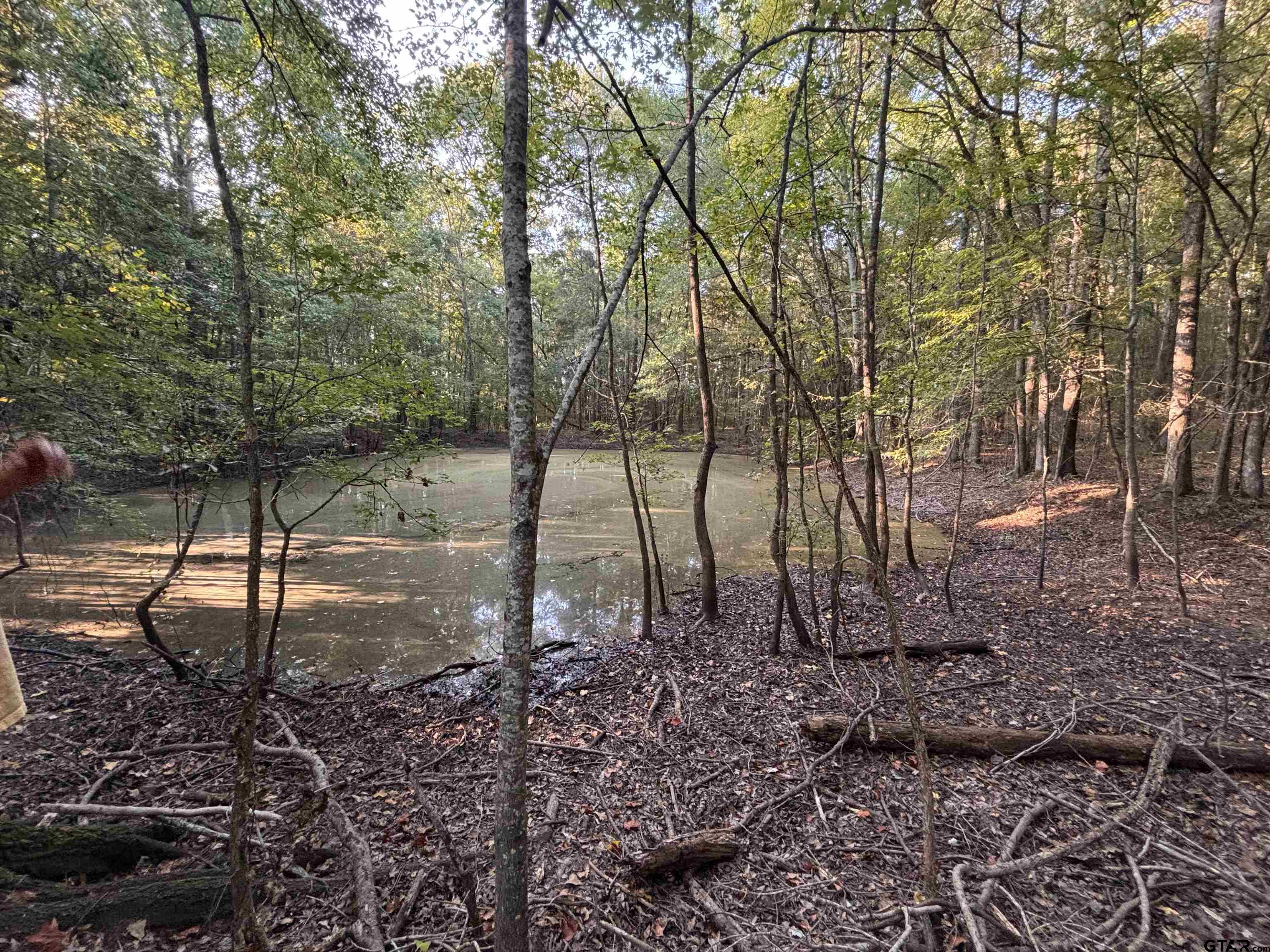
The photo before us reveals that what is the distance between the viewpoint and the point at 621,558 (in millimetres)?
9438

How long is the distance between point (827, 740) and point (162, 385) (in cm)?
628

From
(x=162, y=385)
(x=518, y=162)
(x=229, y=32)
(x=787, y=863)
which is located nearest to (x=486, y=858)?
(x=787, y=863)

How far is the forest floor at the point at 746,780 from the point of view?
2.26 m

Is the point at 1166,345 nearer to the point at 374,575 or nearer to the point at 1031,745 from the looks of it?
the point at 1031,745

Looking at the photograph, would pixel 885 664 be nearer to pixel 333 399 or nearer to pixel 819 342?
pixel 819 342

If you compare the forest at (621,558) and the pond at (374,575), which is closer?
the forest at (621,558)

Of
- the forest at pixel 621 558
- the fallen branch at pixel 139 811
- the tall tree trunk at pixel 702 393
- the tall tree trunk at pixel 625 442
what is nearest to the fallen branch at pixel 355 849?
the forest at pixel 621 558

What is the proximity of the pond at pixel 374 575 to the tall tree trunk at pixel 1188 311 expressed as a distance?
12.3 feet

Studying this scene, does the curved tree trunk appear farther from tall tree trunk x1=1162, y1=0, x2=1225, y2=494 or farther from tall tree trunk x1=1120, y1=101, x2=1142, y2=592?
tall tree trunk x1=1162, y1=0, x2=1225, y2=494

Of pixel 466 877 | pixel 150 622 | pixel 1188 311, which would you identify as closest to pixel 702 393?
pixel 466 877

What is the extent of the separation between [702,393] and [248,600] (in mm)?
4841

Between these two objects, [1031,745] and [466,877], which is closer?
[466,877]

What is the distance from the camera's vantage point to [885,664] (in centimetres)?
462

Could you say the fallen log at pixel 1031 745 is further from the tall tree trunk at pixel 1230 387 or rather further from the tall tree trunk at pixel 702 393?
the tall tree trunk at pixel 1230 387
